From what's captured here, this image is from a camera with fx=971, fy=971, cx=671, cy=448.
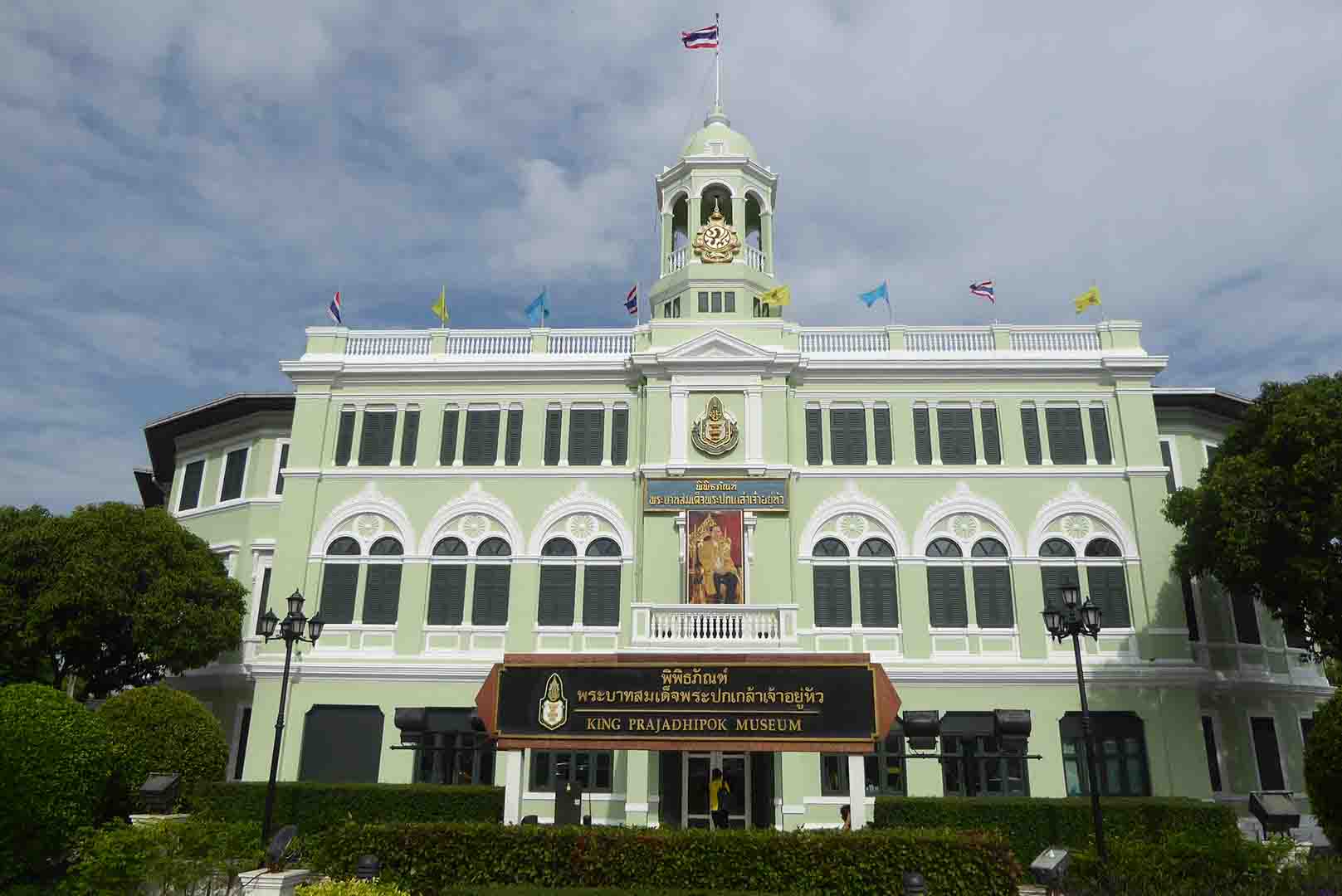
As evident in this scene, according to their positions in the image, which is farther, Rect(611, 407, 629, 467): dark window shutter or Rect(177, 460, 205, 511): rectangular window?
Rect(177, 460, 205, 511): rectangular window

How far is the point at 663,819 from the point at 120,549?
16458mm

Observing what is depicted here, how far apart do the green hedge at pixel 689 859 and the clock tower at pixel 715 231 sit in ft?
59.5

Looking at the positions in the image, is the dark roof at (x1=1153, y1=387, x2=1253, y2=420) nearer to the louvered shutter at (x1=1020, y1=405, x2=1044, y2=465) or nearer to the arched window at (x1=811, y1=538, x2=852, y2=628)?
the louvered shutter at (x1=1020, y1=405, x2=1044, y2=465)

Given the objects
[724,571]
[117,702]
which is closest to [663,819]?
[724,571]

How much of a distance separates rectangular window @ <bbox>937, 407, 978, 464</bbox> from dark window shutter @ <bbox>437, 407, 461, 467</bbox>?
14.5 meters

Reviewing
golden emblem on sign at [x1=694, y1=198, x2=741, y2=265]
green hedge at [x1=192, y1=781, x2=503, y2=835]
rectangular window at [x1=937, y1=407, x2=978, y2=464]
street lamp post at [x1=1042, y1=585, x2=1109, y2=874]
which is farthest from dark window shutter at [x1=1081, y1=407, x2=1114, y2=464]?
green hedge at [x1=192, y1=781, x2=503, y2=835]

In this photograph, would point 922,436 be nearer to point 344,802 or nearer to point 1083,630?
point 1083,630

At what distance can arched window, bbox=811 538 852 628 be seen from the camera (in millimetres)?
27016

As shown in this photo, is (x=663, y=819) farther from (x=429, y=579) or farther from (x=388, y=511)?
(x=388, y=511)

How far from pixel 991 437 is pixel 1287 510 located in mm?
7946

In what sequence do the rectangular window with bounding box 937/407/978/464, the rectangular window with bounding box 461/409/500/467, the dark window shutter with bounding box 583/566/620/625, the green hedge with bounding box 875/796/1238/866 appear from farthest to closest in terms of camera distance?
the rectangular window with bounding box 461/409/500/467, the rectangular window with bounding box 937/407/978/464, the dark window shutter with bounding box 583/566/620/625, the green hedge with bounding box 875/796/1238/866

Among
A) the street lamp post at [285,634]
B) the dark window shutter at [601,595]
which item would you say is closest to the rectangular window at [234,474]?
the street lamp post at [285,634]

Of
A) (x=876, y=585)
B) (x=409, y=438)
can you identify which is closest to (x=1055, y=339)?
(x=876, y=585)

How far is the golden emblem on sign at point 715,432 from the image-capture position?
91.2ft
